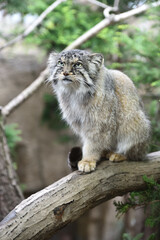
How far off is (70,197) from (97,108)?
97cm

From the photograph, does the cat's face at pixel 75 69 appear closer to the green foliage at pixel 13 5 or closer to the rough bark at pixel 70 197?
the rough bark at pixel 70 197

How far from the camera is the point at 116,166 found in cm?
341

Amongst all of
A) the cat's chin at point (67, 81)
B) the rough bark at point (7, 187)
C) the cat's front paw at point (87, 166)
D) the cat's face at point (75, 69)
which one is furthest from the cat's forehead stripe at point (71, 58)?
the rough bark at point (7, 187)

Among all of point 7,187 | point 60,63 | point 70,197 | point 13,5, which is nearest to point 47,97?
point 13,5

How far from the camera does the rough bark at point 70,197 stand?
2.75m

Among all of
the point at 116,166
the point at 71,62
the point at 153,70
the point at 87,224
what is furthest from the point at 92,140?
the point at 87,224

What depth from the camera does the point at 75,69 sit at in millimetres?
3258

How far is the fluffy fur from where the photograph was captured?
329 cm

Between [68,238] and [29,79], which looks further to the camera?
[68,238]

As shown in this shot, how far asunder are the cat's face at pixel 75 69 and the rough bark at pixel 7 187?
1286 mm

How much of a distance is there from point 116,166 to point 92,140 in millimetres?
370

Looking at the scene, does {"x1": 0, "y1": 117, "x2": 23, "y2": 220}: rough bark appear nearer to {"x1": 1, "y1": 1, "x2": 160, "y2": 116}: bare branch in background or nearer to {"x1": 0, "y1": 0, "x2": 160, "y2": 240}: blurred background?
{"x1": 1, "y1": 1, "x2": 160, "y2": 116}: bare branch in background

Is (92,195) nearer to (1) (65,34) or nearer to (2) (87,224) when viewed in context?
(1) (65,34)

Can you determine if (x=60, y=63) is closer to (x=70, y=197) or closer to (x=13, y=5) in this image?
(x=70, y=197)
